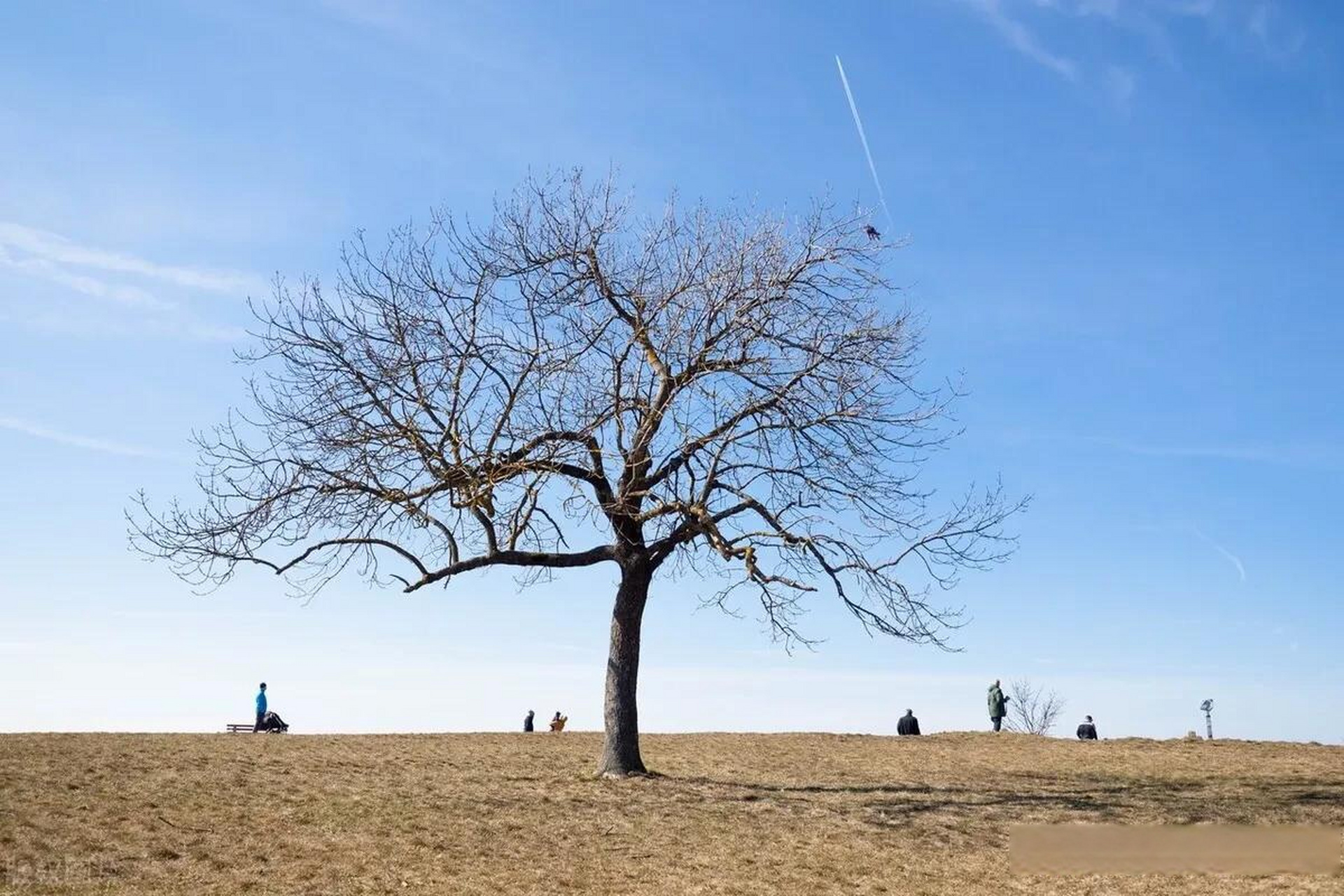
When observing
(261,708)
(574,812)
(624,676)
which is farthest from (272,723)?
(574,812)

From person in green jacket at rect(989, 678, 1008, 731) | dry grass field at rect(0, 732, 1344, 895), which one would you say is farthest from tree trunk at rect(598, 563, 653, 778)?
person in green jacket at rect(989, 678, 1008, 731)

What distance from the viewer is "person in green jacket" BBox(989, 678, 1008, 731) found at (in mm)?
31906

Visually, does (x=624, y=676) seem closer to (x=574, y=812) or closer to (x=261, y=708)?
(x=574, y=812)

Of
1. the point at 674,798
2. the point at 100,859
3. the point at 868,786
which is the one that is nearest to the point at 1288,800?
the point at 868,786

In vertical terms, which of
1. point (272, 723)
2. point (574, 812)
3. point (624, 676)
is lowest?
point (574, 812)

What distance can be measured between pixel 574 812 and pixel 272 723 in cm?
1775

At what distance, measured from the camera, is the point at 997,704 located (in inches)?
1270

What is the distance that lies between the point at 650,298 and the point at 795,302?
2.66m

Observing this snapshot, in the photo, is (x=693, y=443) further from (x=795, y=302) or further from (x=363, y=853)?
(x=363, y=853)

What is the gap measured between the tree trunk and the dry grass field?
0.68 metres

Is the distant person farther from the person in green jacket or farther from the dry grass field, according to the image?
the person in green jacket

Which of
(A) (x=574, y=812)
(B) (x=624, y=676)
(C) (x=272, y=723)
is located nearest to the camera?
(A) (x=574, y=812)

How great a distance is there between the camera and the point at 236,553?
66.0ft

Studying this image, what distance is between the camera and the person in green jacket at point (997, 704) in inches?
1256
